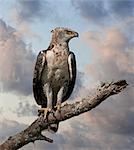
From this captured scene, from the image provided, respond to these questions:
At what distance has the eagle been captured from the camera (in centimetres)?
966

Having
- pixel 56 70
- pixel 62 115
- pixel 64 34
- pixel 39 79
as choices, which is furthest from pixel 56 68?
pixel 62 115

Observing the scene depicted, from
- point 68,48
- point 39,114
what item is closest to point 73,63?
point 68,48

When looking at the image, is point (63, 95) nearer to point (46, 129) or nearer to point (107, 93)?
point (46, 129)

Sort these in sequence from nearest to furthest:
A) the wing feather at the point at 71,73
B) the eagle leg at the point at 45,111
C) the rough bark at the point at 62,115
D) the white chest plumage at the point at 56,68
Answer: the rough bark at the point at 62,115
the eagle leg at the point at 45,111
the white chest plumage at the point at 56,68
the wing feather at the point at 71,73

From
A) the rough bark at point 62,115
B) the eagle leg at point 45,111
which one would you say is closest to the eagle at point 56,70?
the eagle leg at point 45,111

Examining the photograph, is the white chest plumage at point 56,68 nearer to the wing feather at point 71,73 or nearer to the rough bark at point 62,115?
the wing feather at point 71,73

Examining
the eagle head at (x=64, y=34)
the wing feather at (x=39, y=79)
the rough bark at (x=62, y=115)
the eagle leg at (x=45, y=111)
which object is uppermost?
the eagle head at (x=64, y=34)

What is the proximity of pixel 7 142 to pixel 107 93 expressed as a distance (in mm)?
2442

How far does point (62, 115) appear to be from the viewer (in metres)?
8.41

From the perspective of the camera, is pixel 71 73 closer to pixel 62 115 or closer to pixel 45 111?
pixel 45 111

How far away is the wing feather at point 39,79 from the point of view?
986 centimetres

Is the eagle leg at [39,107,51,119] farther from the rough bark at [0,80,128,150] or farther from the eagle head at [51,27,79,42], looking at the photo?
the eagle head at [51,27,79,42]

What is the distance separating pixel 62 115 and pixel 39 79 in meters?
1.81

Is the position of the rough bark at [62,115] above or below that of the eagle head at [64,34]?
below
